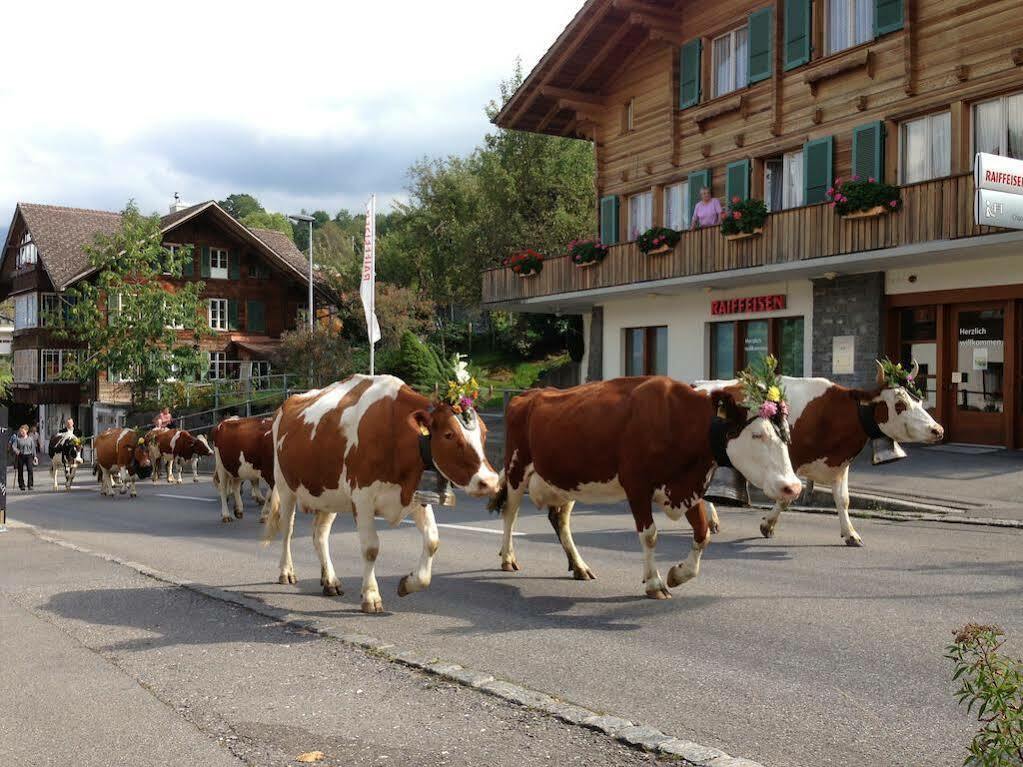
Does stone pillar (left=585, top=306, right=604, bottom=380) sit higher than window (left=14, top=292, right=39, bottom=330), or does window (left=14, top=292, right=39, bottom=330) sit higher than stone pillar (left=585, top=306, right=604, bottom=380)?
window (left=14, top=292, right=39, bottom=330)

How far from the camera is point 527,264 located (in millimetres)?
30859

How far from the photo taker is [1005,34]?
18.8 m

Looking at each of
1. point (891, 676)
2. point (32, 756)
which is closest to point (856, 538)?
Result: point (891, 676)

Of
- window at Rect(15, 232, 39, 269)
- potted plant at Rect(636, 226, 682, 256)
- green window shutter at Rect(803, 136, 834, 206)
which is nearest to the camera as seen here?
green window shutter at Rect(803, 136, 834, 206)

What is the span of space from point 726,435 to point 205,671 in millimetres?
4162

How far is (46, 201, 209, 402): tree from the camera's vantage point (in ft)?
151

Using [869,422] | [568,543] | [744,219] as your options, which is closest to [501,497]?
[568,543]

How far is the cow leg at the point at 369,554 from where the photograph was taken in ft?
25.2

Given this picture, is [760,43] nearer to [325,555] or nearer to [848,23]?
[848,23]

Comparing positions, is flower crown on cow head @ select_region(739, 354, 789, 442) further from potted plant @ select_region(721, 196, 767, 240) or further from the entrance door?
potted plant @ select_region(721, 196, 767, 240)

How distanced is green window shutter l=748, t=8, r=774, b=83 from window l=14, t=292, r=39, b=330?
145 ft

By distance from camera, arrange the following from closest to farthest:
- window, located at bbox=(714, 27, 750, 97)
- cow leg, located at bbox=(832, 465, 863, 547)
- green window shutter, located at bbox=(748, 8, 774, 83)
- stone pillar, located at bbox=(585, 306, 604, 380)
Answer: cow leg, located at bbox=(832, 465, 863, 547) → green window shutter, located at bbox=(748, 8, 774, 83) → window, located at bbox=(714, 27, 750, 97) → stone pillar, located at bbox=(585, 306, 604, 380)

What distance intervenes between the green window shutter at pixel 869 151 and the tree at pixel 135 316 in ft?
111

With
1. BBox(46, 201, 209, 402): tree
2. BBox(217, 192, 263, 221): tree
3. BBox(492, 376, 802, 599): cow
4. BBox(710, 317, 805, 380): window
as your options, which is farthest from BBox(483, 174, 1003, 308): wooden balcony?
BBox(217, 192, 263, 221): tree
